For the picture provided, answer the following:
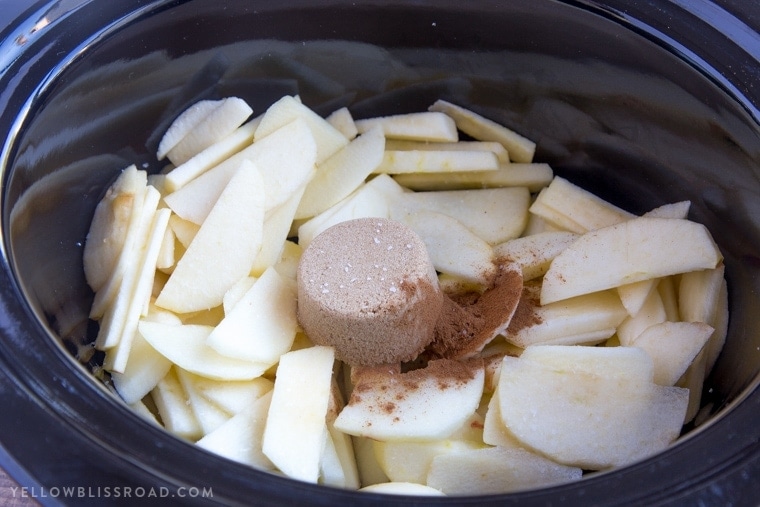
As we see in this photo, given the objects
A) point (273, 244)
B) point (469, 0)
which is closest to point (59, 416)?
point (273, 244)

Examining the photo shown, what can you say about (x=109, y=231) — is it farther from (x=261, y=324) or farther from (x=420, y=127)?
(x=420, y=127)

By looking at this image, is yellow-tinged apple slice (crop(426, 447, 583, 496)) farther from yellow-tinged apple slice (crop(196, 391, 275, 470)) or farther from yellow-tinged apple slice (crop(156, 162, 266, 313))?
yellow-tinged apple slice (crop(156, 162, 266, 313))

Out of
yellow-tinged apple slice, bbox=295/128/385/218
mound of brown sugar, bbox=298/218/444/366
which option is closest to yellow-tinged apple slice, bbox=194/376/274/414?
mound of brown sugar, bbox=298/218/444/366

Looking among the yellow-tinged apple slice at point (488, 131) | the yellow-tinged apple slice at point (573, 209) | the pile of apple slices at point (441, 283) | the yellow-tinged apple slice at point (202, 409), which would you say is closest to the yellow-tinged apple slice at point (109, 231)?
the pile of apple slices at point (441, 283)

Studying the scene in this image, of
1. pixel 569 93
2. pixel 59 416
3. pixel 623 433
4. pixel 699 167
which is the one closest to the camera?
pixel 59 416

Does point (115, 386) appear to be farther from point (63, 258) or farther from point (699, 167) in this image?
point (699, 167)

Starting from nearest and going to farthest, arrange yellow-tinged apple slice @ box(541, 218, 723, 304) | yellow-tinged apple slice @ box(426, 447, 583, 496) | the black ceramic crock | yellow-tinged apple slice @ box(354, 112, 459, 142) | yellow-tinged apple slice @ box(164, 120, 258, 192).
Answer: the black ceramic crock → yellow-tinged apple slice @ box(426, 447, 583, 496) → yellow-tinged apple slice @ box(541, 218, 723, 304) → yellow-tinged apple slice @ box(164, 120, 258, 192) → yellow-tinged apple slice @ box(354, 112, 459, 142)
